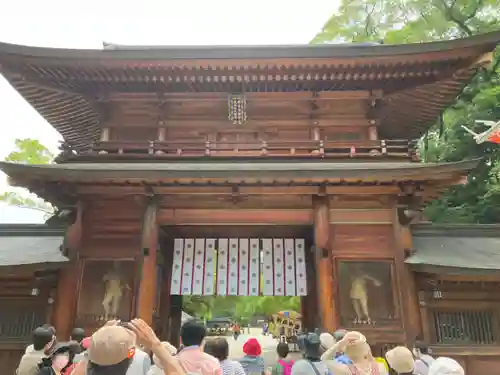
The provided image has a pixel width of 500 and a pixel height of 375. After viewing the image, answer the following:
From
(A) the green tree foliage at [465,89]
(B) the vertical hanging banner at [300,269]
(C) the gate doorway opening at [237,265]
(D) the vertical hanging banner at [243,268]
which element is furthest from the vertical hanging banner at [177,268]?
(A) the green tree foliage at [465,89]

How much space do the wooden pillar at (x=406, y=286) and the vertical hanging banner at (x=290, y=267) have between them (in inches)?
91.9

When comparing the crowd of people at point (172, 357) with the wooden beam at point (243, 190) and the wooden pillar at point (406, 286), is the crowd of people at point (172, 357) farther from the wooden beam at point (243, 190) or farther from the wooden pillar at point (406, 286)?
the wooden beam at point (243, 190)

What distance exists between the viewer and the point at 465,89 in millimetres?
17594

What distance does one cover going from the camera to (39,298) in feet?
28.6

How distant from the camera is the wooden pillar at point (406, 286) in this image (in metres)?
8.03

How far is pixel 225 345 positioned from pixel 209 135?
7.89m

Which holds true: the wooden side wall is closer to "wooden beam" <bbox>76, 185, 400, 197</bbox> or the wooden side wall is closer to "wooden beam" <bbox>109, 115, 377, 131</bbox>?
"wooden beam" <bbox>76, 185, 400, 197</bbox>

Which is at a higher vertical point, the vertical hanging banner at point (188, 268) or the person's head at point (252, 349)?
the vertical hanging banner at point (188, 268)

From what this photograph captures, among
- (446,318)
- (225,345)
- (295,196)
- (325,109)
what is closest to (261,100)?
(325,109)

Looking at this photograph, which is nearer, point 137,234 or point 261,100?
point 137,234

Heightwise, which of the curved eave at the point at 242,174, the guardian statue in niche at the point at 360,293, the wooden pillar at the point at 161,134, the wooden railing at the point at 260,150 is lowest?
the guardian statue in niche at the point at 360,293

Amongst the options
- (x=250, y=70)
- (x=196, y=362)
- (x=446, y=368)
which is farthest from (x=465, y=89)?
(x=196, y=362)

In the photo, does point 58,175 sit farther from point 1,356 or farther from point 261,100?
point 261,100

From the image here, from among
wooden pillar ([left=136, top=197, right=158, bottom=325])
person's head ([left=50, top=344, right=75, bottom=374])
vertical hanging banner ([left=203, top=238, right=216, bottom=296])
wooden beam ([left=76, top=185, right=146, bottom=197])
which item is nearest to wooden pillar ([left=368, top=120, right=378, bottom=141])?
vertical hanging banner ([left=203, top=238, right=216, bottom=296])
